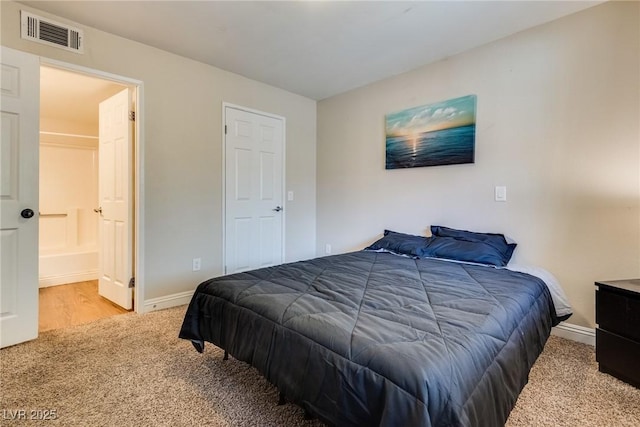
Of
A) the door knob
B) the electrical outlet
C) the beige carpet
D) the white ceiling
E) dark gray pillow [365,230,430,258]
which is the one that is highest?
the white ceiling

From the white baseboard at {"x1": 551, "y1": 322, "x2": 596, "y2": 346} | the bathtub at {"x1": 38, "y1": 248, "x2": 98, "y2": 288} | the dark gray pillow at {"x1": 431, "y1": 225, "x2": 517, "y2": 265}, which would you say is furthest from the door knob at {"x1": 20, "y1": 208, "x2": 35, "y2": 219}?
the white baseboard at {"x1": 551, "y1": 322, "x2": 596, "y2": 346}

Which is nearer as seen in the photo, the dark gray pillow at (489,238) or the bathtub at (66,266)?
the dark gray pillow at (489,238)

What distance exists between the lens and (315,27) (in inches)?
93.0

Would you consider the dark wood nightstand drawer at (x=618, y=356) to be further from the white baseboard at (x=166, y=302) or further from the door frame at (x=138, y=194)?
the door frame at (x=138, y=194)

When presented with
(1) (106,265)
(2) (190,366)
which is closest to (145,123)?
(1) (106,265)

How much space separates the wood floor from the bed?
1.53m

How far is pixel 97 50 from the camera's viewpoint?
242 centimetres

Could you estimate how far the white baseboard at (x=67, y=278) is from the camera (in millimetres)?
3554

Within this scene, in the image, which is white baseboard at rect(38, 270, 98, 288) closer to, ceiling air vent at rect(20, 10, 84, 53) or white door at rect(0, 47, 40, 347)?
white door at rect(0, 47, 40, 347)

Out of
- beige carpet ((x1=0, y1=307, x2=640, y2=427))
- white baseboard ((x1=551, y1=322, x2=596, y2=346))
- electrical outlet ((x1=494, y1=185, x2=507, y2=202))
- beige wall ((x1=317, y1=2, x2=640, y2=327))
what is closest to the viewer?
beige carpet ((x1=0, y1=307, x2=640, y2=427))

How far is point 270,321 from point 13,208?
81.8 inches

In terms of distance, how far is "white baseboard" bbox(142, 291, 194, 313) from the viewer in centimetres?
270

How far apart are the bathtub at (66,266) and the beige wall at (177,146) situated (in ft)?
6.08

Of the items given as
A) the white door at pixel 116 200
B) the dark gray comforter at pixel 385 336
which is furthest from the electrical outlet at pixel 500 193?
the white door at pixel 116 200
